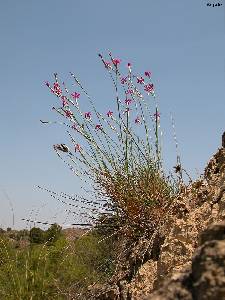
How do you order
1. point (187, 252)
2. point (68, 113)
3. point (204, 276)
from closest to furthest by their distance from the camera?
1. point (204, 276)
2. point (187, 252)
3. point (68, 113)

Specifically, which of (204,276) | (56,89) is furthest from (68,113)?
(204,276)

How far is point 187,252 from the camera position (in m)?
2.71

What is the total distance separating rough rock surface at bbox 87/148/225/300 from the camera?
4.30 feet

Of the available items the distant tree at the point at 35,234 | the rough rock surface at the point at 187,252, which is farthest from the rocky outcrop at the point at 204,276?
the distant tree at the point at 35,234

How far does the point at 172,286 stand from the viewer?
139 centimetres

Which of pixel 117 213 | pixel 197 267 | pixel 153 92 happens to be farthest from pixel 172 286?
pixel 153 92

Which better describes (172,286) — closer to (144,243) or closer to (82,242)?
(144,243)

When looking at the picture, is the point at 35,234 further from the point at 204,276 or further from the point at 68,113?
the point at 204,276

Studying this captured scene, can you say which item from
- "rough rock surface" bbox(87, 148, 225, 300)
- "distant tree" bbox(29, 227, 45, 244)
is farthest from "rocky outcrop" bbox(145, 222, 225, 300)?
"distant tree" bbox(29, 227, 45, 244)

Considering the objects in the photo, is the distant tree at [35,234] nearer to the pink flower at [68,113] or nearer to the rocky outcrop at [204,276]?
the pink flower at [68,113]

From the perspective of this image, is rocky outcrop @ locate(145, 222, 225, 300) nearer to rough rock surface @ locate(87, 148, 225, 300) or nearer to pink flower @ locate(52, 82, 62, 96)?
rough rock surface @ locate(87, 148, 225, 300)

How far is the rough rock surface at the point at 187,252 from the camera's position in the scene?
4.30ft

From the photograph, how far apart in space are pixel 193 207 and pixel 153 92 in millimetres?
1970

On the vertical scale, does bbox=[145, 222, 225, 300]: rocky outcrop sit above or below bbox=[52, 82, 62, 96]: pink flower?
below
